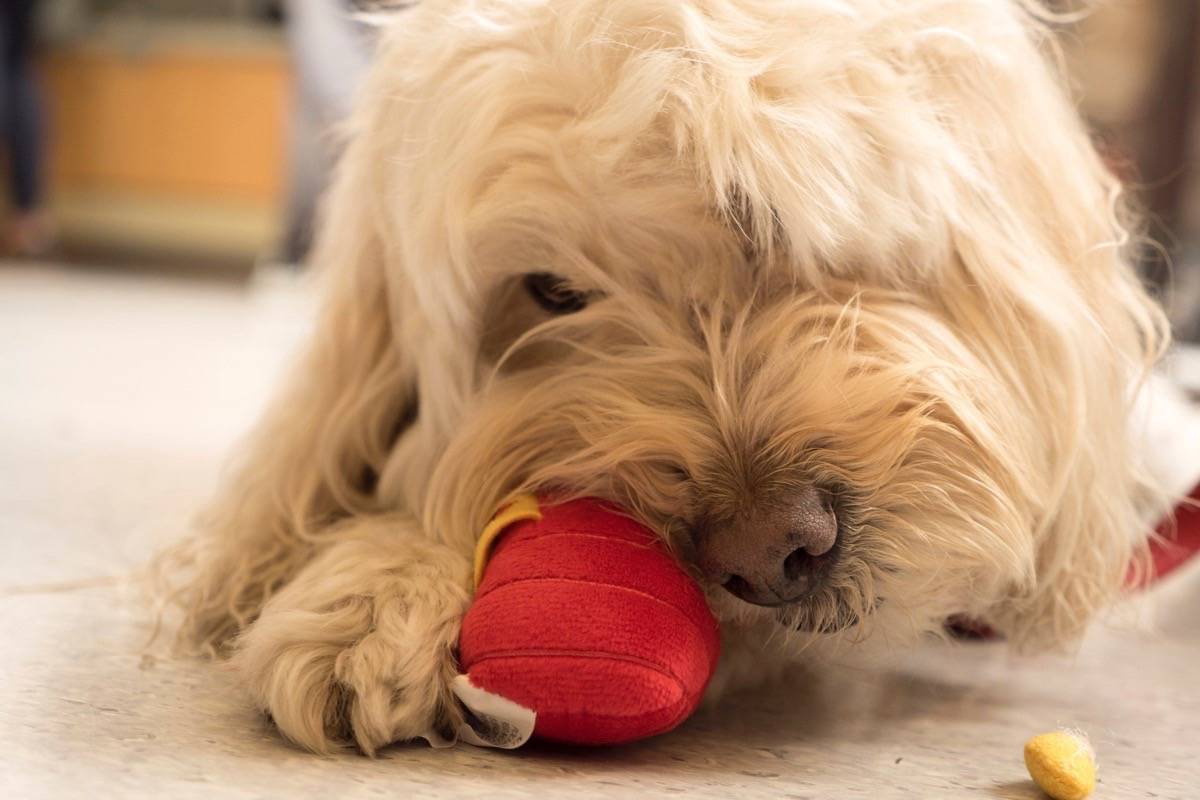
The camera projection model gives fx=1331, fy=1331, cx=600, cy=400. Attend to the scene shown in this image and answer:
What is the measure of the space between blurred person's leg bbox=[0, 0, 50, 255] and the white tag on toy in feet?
21.1

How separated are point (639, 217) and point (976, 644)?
0.68 meters

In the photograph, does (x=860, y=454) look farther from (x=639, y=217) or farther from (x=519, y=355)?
(x=519, y=355)

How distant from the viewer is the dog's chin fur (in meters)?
1.12

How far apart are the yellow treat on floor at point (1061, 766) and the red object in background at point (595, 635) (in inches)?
10.7

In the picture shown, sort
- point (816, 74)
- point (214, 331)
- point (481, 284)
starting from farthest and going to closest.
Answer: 1. point (214, 331)
2. point (481, 284)
3. point (816, 74)

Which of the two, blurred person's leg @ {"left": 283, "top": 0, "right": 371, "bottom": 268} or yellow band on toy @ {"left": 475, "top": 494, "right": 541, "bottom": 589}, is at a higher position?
yellow band on toy @ {"left": 475, "top": 494, "right": 541, "bottom": 589}

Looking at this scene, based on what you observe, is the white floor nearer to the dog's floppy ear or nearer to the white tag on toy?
the white tag on toy

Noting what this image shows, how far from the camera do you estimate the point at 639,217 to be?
3.98 feet

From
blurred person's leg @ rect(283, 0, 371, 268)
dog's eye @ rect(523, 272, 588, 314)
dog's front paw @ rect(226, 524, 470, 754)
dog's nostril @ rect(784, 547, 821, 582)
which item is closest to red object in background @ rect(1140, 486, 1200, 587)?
dog's nostril @ rect(784, 547, 821, 582)

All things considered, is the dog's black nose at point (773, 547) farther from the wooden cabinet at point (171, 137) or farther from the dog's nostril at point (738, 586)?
the wooden cabinet at point (171, 137)

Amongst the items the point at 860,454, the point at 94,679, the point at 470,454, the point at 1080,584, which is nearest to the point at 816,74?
the point at 860,454

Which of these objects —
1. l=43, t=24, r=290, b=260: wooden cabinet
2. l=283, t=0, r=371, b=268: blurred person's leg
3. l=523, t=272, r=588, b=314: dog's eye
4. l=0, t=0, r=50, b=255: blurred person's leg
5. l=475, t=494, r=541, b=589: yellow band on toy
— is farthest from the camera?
l=43, t=24, r=290, b=260: wooden cabinet

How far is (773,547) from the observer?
1.05m

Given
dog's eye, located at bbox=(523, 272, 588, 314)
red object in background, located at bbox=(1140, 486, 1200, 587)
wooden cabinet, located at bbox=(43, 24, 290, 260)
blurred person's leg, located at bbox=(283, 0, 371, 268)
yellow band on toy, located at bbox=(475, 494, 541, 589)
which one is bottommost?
wooden cabinet, located at bbox=(43, 24, 290, 260)
